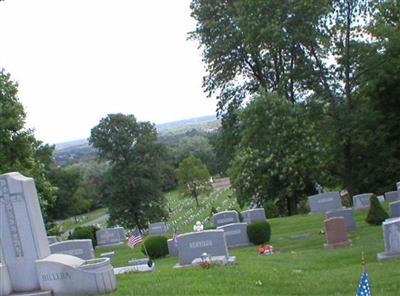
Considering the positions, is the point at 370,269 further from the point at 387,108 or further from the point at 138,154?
the point at 138,154

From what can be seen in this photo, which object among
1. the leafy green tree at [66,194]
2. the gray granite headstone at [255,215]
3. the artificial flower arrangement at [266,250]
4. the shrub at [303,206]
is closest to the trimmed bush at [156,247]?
the artificial flower arrangement at [266,250]

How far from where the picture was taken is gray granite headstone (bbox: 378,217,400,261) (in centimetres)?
1382

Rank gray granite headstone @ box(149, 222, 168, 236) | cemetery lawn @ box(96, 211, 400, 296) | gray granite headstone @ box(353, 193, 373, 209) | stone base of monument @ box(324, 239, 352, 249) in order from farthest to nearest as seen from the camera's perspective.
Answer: gray granite headstone @ box(149, 222, 168, 236)
gray granite headstone @ box(353, 193, 373, 209)
stone base of monument @ box(324, 239, 352, 249)
cemetery lawn @ box(96, 211, 400, 296)

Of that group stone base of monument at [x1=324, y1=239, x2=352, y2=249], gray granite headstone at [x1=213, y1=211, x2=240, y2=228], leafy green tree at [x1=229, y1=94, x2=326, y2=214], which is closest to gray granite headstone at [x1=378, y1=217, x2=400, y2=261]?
stone base of monument at [x1=324, y1=239, x2=352, y2=249]

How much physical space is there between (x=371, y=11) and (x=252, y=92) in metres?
9.40

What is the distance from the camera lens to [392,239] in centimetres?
1390

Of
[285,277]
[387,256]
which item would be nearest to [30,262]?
[285,277]

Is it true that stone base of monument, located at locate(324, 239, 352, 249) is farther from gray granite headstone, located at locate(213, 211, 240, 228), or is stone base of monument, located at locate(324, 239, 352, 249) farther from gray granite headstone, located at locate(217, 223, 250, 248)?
gray granite headstone, located at locate(213, 211, 240, 228)

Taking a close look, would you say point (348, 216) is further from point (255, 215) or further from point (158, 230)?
point (158, 230)

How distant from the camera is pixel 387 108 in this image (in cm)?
3600

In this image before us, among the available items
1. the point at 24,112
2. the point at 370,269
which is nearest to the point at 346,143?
the point at 24,112

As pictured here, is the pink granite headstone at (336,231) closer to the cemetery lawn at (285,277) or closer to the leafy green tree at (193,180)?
the cemetery lawn at (285,277)

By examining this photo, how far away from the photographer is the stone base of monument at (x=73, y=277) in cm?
1165

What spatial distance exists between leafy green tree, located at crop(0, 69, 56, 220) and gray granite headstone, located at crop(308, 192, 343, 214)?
1341cm
